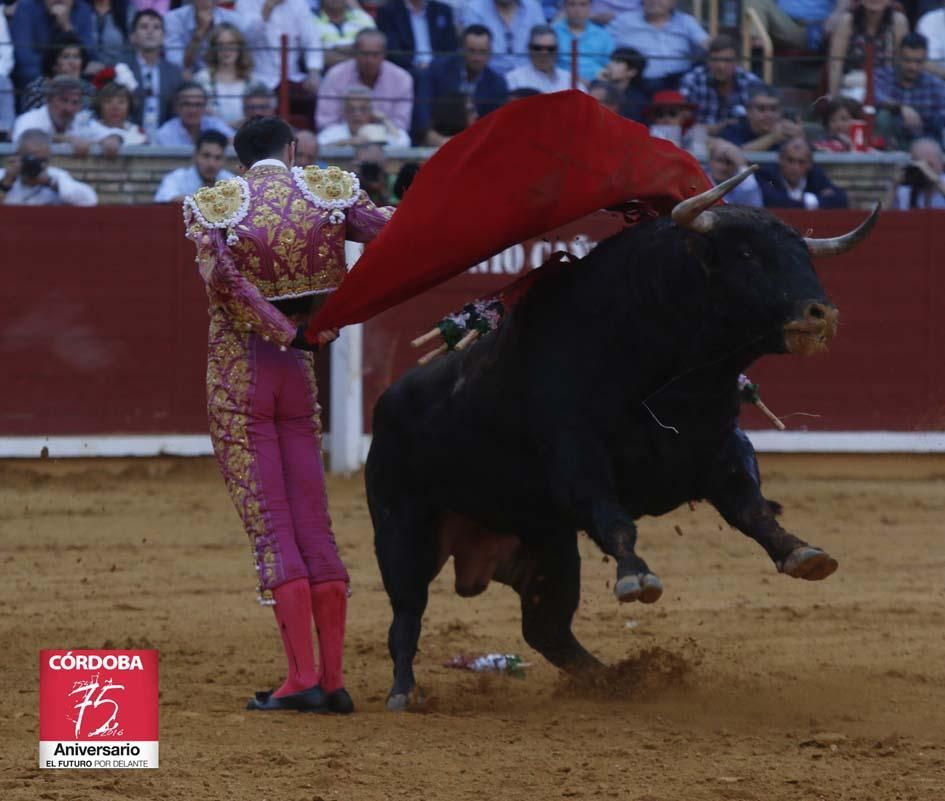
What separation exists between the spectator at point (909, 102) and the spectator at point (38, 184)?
437 centimetres

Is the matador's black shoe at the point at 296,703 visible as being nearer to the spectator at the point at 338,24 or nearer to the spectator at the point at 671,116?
the spectator at the point at 671,116

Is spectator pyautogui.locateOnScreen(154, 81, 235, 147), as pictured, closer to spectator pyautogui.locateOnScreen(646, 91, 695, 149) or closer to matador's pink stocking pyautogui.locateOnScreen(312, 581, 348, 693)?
spectator pyautogui.locateOnScreen(646, 91, 695, 149)

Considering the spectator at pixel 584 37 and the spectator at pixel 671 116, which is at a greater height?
the spectator at pixel 584 37

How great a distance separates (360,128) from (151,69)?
3.70 feet

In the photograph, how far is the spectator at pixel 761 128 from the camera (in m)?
10.0

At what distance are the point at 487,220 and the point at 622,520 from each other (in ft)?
2.66

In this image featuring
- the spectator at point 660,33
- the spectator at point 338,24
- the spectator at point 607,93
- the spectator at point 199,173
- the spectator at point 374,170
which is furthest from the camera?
the spectator at point 660,33

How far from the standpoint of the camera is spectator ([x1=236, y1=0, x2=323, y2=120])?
997 centimetres

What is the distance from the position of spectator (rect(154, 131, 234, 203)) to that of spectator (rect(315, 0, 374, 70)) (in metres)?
1.11

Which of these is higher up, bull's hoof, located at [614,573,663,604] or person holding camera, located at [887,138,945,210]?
bull's hoof, located at [614,573,663,604]

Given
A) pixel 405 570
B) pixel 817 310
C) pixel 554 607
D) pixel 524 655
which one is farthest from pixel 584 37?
pixel 817 310

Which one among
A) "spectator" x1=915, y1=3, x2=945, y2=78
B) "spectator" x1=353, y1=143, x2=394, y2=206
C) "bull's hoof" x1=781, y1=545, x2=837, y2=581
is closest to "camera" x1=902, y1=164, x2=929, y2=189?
"spectator" x1=915, y1=3, x2=945, y2=78

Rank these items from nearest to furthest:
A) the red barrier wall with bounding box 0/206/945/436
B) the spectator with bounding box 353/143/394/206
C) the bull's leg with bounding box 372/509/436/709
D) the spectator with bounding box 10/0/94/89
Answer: the bull's leg with bounding box 372/509/436/709 < the spectator with bounding box 353/143/394/206 < the red barrier wall with bounding box 0/206/945/436 < the spectator with bounding box 10/0/94/89

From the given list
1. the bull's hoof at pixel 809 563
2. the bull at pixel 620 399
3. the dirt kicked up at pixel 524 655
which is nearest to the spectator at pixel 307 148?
the dirt kicked up at pixel 524 655
